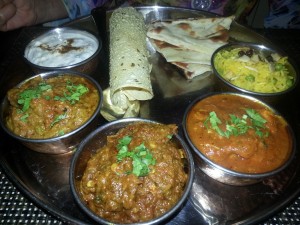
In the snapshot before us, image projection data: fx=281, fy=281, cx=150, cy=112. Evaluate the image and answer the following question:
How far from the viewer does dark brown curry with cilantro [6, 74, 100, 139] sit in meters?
2.73

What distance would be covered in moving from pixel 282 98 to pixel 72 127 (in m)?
2.44

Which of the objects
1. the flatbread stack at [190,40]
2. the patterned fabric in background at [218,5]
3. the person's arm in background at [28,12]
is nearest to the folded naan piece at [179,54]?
the flatbread stack at [190,40]

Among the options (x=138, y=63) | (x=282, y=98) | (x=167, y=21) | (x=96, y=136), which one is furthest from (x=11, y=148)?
(x=282, y=98)

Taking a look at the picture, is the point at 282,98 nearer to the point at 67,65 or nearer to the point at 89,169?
the point at 89,169

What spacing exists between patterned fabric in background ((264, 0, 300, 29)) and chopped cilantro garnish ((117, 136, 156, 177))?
4438 millimetres

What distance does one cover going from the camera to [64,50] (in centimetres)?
379

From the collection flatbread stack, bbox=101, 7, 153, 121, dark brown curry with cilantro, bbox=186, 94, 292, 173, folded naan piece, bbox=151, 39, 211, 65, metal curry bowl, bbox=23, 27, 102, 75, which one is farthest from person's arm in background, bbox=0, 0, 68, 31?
dark brown curry with cilantro, bbox=186, 94, 292, 173

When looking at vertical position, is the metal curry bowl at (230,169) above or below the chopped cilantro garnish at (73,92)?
below

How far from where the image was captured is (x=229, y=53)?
3.75m

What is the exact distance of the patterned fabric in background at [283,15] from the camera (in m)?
5.19

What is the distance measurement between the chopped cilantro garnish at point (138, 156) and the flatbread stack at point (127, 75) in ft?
2.72

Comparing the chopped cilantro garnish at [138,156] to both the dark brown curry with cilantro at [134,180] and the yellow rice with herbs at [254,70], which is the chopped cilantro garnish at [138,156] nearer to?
the dark brown curry with cilantro at [134,180]

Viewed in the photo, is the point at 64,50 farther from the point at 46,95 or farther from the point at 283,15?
the point at 283,15

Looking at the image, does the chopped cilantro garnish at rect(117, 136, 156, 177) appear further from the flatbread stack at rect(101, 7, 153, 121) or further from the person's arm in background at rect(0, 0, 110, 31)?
the person's arm in background at rect(0, 0, 110, 31)
